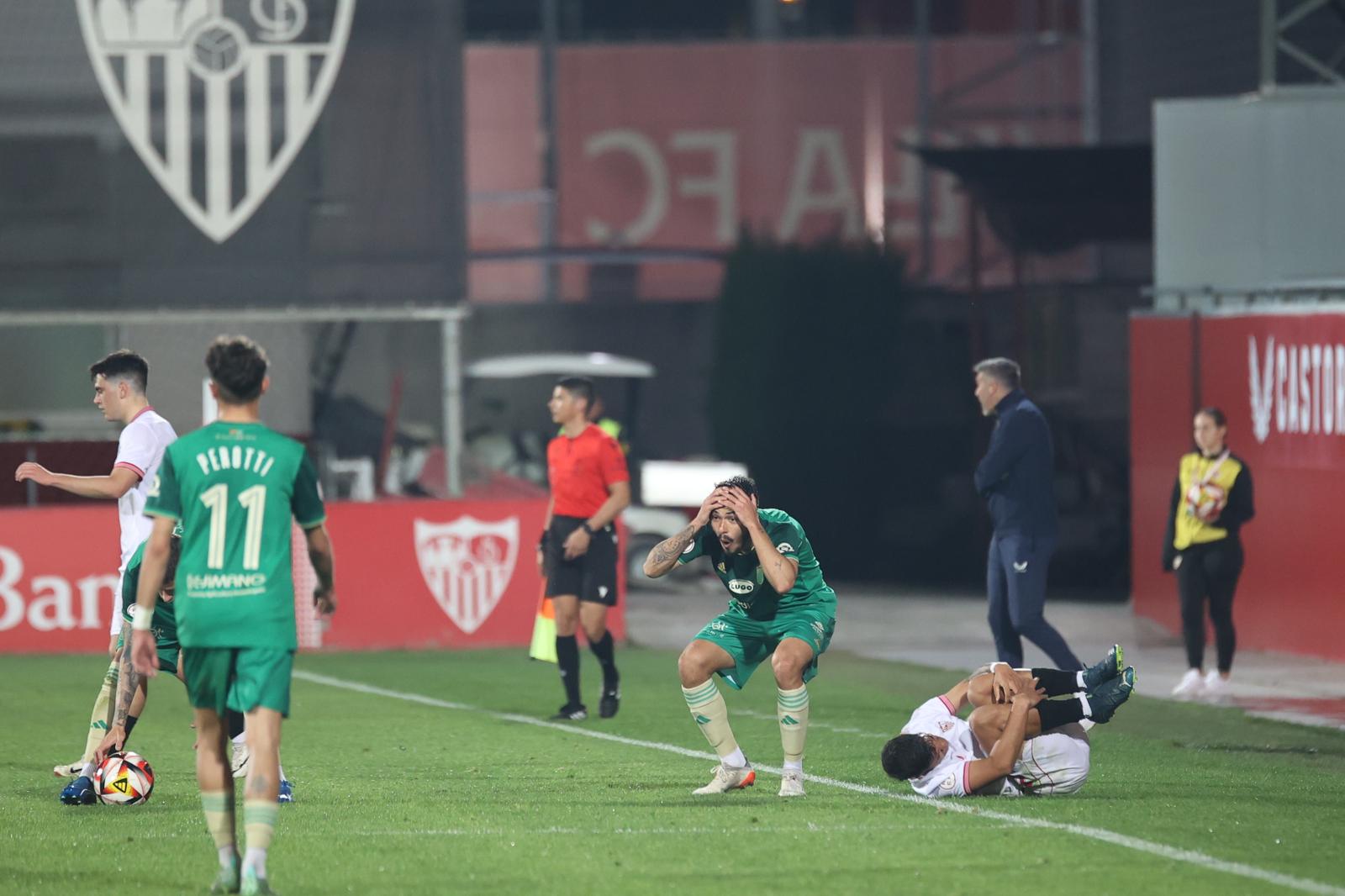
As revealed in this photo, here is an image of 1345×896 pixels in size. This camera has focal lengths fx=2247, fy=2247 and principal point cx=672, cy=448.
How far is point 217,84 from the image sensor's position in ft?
66.9

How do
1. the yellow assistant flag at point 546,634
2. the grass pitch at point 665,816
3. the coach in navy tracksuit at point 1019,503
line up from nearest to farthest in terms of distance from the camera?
the grass pitch at point 665,816, the coach in navy tracksuit at point 1019,503, the yellow assistant flag at point 546,634

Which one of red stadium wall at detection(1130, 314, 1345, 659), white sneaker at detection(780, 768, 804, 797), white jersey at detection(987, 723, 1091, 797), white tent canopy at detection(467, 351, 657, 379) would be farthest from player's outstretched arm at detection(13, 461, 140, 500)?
white tent canopy at detection(467, 351, 657, 379)

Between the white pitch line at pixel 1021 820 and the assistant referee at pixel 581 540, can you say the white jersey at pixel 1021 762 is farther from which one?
the assistant referee at pixel 581 540

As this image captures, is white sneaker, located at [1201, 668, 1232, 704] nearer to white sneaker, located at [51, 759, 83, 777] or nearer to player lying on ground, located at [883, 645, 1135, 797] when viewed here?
player lying on ground, located at [883, 645, 1135, 797]

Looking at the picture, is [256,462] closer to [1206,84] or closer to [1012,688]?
[1012,688]

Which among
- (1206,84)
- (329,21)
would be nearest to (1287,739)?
(329,21)

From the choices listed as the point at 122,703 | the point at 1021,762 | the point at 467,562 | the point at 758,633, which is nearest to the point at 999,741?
the point at 1021,762

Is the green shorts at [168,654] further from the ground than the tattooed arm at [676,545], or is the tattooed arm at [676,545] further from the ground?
the tattooed arm at [676,545]

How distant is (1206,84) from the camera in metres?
33.1

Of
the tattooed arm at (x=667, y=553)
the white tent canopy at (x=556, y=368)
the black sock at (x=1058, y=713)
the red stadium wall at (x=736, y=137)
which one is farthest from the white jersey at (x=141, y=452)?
the red stadium wall at (x=736, y=137)

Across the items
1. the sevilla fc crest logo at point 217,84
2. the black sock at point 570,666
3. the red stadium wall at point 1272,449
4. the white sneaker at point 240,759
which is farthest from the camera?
the sevilla fc crest logo at point 217,84

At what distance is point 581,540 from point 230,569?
19.7 ft

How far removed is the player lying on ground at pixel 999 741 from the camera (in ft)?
31.7

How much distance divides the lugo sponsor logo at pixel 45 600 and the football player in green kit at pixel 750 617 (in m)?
9.64
